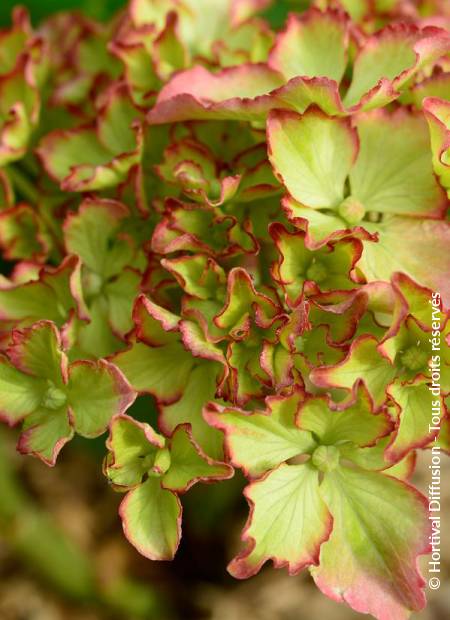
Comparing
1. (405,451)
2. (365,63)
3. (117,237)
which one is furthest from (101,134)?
(405,451)

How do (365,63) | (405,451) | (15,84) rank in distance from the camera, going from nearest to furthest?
→ (405,451)
(365,63)
(15,84)

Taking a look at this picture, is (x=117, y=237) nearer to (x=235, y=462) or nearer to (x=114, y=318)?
(x=114, y=318)

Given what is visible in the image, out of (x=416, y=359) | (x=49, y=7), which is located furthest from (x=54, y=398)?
(x=49, y=7)

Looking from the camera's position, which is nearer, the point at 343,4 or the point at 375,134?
the point at 375,134

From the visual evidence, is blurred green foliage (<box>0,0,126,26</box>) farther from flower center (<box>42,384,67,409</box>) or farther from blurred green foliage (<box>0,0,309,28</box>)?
flower center (<box>42,384,67,409</box>)

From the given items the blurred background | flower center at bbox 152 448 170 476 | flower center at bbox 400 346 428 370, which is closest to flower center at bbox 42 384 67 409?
flower center at bbox 152 448 170 476

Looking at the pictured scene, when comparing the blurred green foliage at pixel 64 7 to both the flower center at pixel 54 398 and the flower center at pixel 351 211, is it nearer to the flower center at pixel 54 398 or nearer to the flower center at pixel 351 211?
the flower center at pixel 351 211

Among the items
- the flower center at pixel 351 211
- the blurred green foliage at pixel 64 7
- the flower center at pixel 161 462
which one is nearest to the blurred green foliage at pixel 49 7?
the blurred green foliage at pixel 64 7
